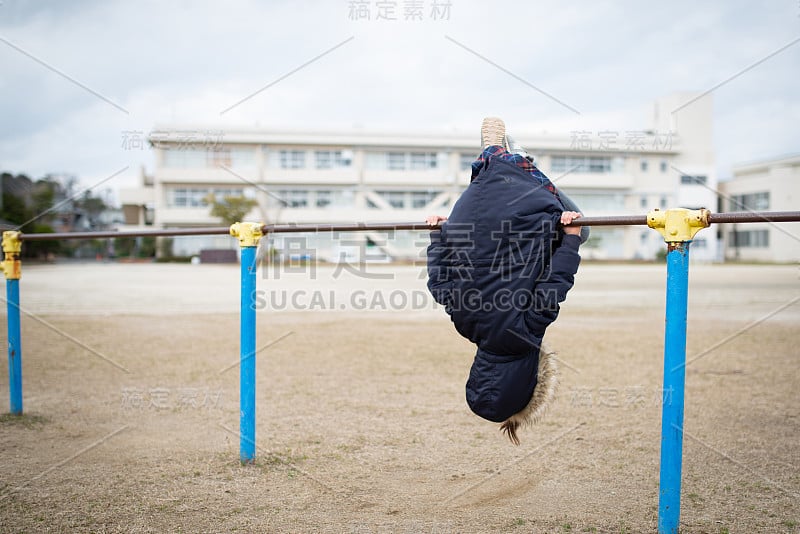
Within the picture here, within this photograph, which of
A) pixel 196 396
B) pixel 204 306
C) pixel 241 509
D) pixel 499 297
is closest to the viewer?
pixel 499 297

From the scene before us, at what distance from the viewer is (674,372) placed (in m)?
3.11

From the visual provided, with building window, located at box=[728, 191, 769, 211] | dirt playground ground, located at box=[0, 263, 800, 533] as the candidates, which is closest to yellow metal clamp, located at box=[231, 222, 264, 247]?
dirt playground ground, located at box=[0, 263, 800, 533]

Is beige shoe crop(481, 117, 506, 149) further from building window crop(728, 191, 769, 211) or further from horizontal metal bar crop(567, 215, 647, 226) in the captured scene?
building window crop(728, 191, 769, 211)

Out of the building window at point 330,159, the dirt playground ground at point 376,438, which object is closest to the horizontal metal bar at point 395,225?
the dirt playground ground at point 376,438

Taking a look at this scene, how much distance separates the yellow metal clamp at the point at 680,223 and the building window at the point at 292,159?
153 feet

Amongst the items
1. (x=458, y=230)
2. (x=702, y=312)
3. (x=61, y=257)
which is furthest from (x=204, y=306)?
(x=61, y=257)

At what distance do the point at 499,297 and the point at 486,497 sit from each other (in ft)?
5.94

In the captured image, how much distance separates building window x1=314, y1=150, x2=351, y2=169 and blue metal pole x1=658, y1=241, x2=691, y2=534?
46.4m

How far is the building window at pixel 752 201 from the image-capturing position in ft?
165

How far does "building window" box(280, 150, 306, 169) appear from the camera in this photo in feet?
157

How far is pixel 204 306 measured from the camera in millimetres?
15961

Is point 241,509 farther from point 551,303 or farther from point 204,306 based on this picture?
point 204,306

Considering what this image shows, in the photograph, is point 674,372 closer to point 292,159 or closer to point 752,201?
point 292,159

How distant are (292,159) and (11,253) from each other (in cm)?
4338
